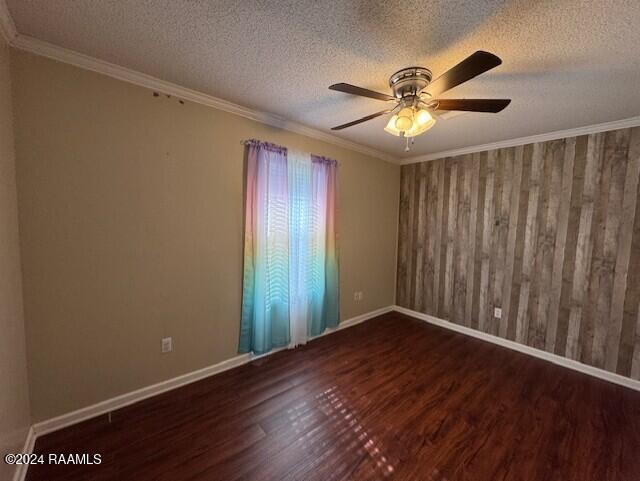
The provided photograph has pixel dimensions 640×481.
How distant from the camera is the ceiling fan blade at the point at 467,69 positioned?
3.60 feet

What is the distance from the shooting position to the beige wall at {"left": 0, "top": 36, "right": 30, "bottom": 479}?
120cm

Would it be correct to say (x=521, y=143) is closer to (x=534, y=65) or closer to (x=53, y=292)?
(x=534, y=65)

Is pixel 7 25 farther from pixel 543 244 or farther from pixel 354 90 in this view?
pixel 543 244

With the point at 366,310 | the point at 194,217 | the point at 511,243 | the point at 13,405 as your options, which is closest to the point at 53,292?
the point at 13,405

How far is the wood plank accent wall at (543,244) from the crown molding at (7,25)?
3.93m

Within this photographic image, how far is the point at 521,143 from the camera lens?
287 centimetres

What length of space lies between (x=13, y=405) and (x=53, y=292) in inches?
23.9

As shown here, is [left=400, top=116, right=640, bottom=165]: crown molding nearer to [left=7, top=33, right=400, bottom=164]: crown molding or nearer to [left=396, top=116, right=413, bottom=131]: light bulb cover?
[left=7, top=33, right=400, bottom=164]: crown molding

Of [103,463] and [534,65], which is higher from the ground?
[534,65]

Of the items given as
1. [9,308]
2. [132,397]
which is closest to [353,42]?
[9,308]

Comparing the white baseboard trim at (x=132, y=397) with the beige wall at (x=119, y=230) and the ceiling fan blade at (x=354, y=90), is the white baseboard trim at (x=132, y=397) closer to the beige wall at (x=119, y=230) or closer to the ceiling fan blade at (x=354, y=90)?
the beige wall at (x=119, y=230)

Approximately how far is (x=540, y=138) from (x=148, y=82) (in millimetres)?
3667

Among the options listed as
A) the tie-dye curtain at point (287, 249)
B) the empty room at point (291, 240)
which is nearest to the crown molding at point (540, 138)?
the empty room at point (291, 240)

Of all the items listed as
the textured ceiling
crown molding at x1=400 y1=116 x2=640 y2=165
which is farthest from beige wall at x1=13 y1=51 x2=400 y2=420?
crown molding at x1=400 y1=116 x2=640 y2=165
